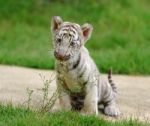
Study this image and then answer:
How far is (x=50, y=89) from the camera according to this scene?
855 centimetres

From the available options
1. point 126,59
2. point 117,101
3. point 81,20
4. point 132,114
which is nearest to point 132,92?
point 117,101

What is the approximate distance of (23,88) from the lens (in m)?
8.27

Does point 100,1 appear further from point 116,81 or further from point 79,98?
point 79,98

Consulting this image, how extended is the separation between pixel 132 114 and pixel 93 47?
5.27 meters

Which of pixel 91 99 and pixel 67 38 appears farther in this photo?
pixel 91 99

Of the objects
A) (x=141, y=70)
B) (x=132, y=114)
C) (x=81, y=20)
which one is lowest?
(x=132, y=114)

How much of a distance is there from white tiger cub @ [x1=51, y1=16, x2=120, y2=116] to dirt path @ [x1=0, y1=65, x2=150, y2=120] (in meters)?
A: 0.40

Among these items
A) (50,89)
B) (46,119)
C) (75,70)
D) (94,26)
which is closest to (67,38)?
(75,70)

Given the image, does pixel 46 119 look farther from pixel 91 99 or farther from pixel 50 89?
pixel 50 89

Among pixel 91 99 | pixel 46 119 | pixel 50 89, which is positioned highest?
pixel 50 89

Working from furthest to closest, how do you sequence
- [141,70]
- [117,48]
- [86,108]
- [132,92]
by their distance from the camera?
[117,48] → [141,70] → [132,92] → [86,108]

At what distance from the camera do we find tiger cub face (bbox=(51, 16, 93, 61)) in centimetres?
679

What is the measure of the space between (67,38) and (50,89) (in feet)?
5.82

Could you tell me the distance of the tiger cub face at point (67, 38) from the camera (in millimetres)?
6785
